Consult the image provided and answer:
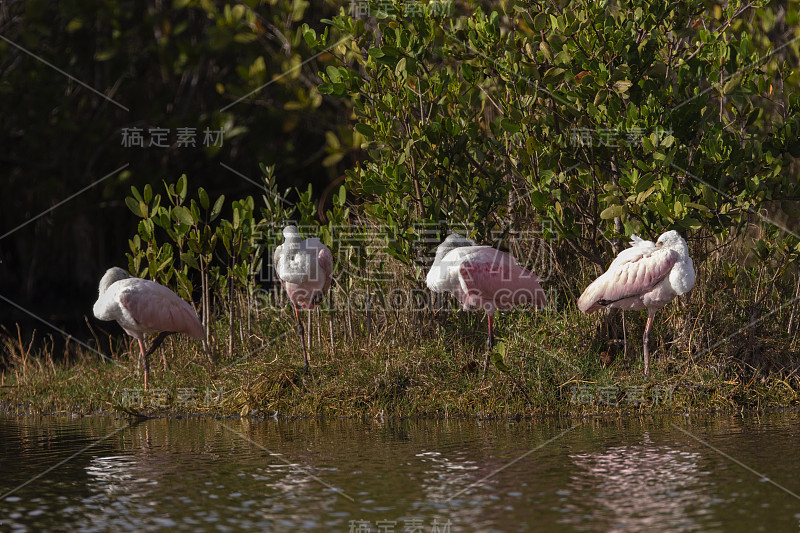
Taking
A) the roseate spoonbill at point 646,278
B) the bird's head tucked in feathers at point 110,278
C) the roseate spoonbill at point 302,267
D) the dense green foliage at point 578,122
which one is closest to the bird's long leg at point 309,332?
the roseate spoonbill at point 302,267

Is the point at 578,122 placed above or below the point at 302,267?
above

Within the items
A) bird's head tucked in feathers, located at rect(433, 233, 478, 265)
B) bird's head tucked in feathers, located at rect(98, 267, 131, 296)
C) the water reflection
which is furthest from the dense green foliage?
the water reflection

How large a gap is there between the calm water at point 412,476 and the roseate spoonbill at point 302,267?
4.87ft

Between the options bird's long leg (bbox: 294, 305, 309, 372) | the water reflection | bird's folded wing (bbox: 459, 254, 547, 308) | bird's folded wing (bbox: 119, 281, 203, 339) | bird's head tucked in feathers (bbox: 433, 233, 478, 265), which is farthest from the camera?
bird's folded wing (bbox: 119, 281, 203, 339)

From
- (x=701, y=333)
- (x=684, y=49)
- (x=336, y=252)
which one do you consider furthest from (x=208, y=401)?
(x=684, y=49)

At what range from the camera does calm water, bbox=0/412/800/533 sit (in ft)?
18.1

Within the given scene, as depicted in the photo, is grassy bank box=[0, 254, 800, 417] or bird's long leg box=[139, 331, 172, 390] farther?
bird's long leg box=[139, 331, 172, 390]

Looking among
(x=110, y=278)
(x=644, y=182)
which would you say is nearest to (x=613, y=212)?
(x=644, y=182)

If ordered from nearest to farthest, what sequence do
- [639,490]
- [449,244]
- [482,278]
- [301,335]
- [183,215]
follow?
[639,490], [482,278], [449,244], [301,335], [183,215]

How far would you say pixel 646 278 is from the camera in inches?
338

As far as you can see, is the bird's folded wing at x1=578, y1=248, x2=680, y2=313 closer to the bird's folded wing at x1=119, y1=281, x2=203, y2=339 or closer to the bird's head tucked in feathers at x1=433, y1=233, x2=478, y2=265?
the bird's head tucked in feathers at x1=433, y1=233, x2=478, y2=265

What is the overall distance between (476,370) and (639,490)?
347 centimetres

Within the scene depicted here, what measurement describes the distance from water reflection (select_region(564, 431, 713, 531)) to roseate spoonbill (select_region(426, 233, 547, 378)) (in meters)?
2.37

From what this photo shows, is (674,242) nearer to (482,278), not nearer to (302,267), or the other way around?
(482,278)
